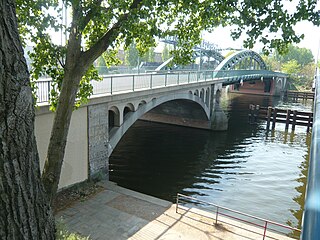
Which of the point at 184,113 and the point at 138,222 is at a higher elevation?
the point at 184,113

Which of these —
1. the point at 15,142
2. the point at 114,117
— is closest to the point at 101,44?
the point at 15,142

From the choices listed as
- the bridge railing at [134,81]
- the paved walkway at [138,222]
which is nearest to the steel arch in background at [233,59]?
the bridge railing at [134,81]

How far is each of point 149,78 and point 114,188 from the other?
25.6ft

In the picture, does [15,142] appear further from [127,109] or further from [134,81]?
[127,109]

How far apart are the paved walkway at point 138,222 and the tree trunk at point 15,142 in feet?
24.0

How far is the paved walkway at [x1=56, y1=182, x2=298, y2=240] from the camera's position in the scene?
31.2 feet

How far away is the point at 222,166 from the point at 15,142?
64.6 ft

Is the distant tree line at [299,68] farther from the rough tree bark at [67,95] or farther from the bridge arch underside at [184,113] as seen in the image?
the rough tree bark at [67,95]

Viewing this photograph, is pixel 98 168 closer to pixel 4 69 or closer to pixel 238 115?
pixel 4 69

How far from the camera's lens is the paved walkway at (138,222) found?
9.52 meters

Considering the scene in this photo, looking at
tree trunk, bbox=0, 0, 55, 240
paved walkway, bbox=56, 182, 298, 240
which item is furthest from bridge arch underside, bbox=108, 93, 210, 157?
tree trunk, bbox=0, 0, 55, 240

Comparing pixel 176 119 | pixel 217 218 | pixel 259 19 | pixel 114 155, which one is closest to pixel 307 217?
pixel 259 19

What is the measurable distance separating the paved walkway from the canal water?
4.10 meters

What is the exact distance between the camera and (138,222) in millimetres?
10219
